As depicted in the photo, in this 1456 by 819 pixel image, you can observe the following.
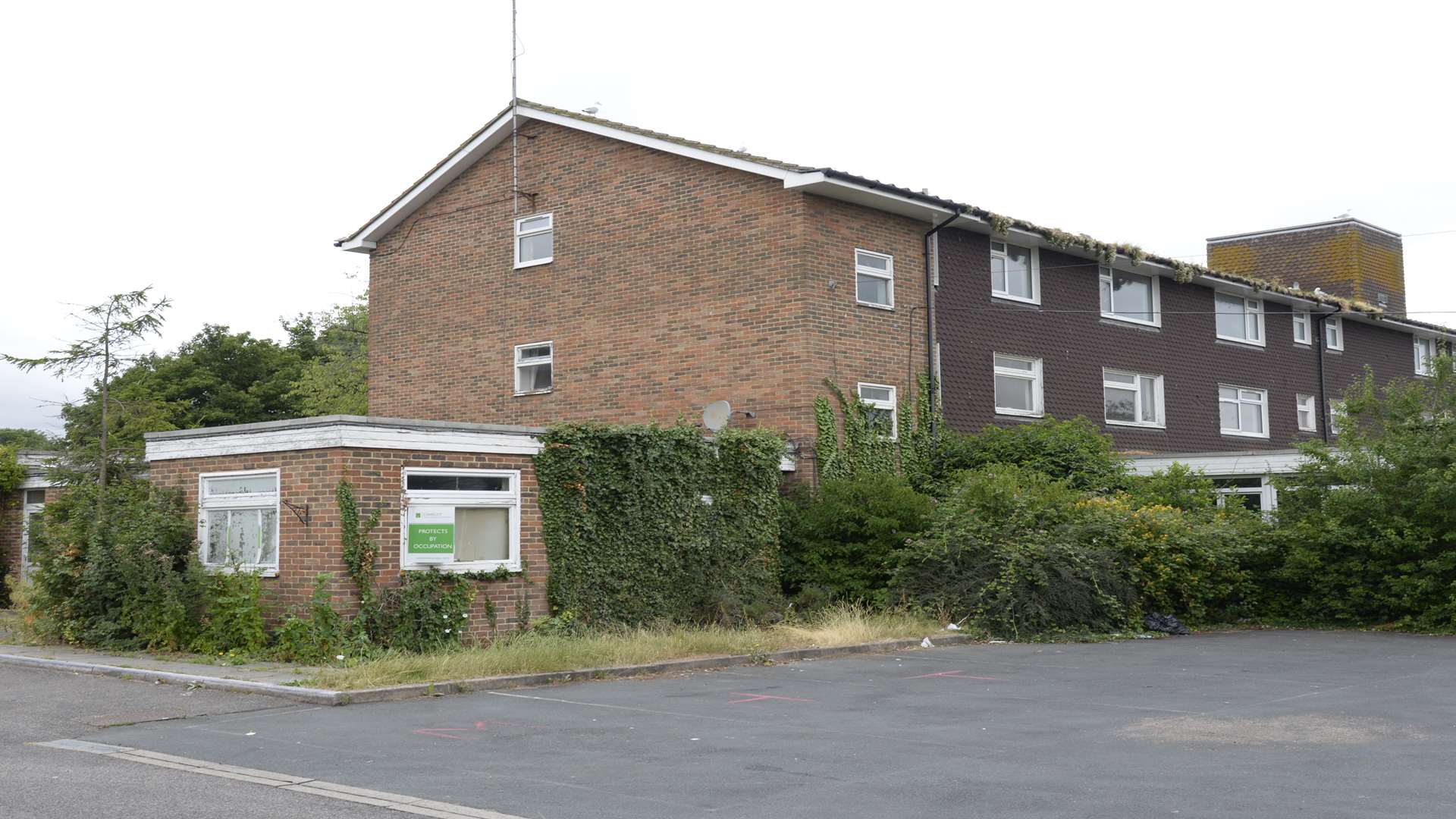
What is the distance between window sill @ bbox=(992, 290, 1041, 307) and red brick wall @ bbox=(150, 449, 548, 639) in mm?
12169

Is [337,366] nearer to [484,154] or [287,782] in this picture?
[484,154]

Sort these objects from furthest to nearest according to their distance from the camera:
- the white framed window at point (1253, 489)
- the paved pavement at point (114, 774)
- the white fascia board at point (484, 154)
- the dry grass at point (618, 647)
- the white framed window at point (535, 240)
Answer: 1. the white framed window at point (1253, 489)
2. the white framed window at point (535, 240)
3. the white fascia board at point (484, 154)
4. the dry grass at point (618, 647)
5. the paved pavement at point (114, 774)

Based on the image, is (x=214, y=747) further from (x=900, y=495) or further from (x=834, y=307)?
(x=834, y=307)

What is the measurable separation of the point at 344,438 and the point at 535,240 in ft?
35.0

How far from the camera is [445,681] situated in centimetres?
1274

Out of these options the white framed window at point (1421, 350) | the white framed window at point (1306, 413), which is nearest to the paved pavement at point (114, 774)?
the white framed window at point (1306, 413)

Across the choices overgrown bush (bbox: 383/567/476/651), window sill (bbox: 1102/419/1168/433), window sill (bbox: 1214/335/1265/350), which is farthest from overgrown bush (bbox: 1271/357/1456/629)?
overgrown bush (bbox: 383/567/476/651)

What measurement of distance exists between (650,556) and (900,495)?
4116mm

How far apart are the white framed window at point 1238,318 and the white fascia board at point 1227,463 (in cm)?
569

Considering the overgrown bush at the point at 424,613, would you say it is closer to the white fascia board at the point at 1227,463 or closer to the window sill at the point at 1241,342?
the white fascia board at the point at 1227,463

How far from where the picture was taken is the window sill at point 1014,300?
25.2 metres

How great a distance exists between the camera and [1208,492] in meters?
22.4

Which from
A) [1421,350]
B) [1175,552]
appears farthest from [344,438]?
[1421,350]

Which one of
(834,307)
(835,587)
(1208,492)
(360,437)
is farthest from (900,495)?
(360,437)
